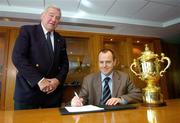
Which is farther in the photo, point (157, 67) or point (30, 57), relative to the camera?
point (30, 57)

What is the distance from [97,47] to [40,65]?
202cm

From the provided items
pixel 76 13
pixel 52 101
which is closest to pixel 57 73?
pixel 52 101

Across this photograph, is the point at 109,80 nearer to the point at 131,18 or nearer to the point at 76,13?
the point at 76,13

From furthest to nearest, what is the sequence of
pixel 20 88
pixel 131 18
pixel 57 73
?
pixel 131 18, pixel 57 73, pixel 20 88

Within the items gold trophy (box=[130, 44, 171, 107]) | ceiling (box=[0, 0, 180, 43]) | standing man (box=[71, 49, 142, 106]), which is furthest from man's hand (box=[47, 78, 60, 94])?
ceiling (box=[0, 0, 180, 43])

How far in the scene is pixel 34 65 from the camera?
1.31 metres

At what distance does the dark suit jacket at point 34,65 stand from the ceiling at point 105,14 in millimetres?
1131

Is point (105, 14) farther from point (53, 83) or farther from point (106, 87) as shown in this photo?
point (53, 83)

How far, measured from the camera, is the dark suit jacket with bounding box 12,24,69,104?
1230 mm

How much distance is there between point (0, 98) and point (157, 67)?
2440 mm

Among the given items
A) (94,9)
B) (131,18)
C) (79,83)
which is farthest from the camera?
(79,83)

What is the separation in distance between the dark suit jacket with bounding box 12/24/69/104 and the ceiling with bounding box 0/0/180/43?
1131 mm

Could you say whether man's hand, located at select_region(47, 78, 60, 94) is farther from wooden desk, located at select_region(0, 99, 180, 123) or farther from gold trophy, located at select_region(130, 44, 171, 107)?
gold trophy, located at select_region(130, 44, 171, 107)

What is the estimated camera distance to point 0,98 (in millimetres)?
2625
